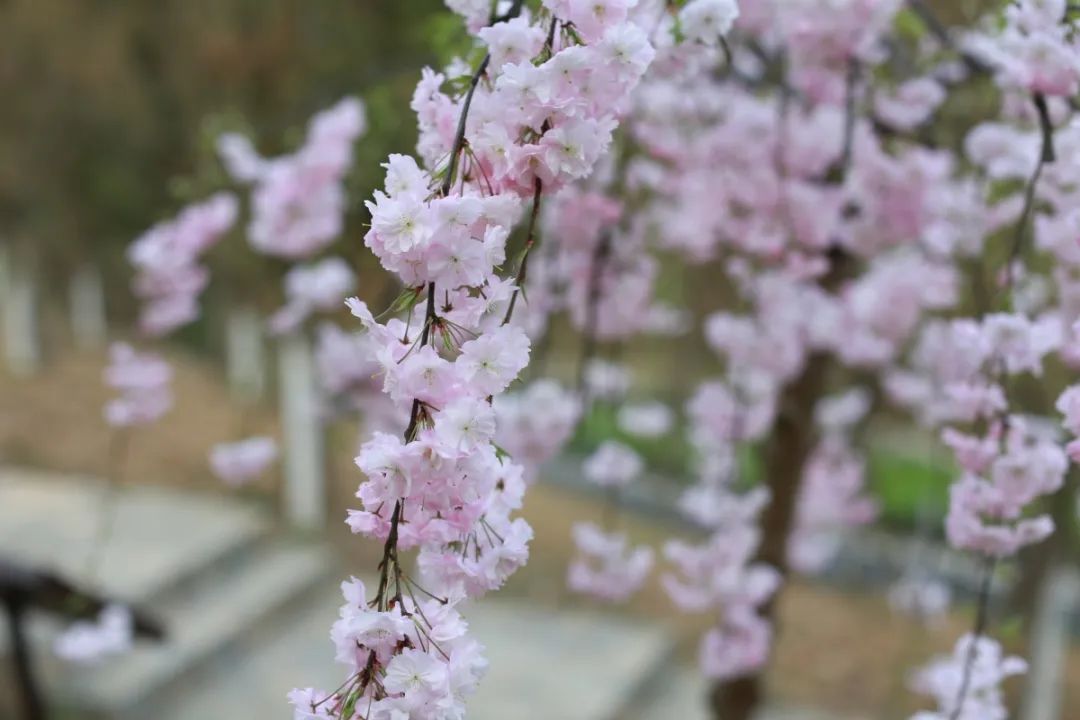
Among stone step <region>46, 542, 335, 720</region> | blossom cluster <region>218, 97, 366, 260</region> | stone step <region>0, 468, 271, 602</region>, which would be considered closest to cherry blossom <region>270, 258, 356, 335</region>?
blossom cluster <region>218, 97, 366, 260</region>

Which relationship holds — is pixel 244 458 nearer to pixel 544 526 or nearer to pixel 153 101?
pixel 544 526

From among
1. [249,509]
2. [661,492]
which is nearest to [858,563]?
[661,492]

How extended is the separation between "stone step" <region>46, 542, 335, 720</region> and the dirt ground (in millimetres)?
283

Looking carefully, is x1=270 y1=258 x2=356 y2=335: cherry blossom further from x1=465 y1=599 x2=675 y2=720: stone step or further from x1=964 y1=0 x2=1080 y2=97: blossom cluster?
x1=964 y1=0 x2=1080 y2=97: blossom cluster

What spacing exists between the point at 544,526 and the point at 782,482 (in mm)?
2357

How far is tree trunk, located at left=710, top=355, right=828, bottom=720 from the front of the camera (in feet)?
6.24

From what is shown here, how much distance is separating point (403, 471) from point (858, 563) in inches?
142

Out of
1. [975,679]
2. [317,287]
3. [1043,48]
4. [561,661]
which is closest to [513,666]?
[561,661]

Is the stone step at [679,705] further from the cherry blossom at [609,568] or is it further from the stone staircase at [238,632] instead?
the cherry blossom at [609,568]

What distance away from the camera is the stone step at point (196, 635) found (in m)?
2.76

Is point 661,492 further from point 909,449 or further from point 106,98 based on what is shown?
point 106,98

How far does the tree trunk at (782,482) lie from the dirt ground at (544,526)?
1435 millimetres

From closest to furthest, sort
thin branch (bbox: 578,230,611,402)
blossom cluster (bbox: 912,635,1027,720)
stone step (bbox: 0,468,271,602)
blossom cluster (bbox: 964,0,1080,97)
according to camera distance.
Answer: blossom cluster (bbox: 964,0,1080,97)
blossom cluster (bbox: 912,635,1027,720)
thin branch (bbox: 578,230,611,402)
stone step (bbox: 0,468,271,602)

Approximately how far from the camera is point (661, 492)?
447cm
